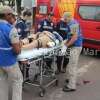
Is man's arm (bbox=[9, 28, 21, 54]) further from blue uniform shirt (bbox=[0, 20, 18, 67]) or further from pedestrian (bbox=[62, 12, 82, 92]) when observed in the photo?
pedestrian (bbox=[62, 12, 82, 92])

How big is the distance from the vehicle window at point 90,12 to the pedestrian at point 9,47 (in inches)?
266

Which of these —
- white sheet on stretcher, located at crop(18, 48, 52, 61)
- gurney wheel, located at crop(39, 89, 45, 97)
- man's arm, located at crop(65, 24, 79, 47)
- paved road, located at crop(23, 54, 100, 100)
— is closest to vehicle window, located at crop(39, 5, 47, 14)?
paved road, located at crop(23, 54, 100, 100)

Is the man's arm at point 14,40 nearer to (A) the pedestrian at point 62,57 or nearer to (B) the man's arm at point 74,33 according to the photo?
(B) the man's arm at point 74,33

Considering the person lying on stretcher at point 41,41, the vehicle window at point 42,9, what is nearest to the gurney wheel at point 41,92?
the person lying on stretcher at point 41,41

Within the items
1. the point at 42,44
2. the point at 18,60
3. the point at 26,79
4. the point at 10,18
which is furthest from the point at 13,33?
the point at 26,79

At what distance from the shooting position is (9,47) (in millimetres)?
5691

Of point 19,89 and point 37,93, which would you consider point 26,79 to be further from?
point 19,89

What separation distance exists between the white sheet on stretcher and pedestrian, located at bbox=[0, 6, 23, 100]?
0.52m

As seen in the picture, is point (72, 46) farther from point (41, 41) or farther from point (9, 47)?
point (9, 47)

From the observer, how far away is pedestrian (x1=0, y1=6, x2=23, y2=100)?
221 inches

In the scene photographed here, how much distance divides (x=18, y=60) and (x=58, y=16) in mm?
7298

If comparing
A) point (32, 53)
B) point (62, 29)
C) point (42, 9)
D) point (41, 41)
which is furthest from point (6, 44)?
point (42, 9)

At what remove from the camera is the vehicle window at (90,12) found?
39.7ft

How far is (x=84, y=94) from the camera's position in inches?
300
